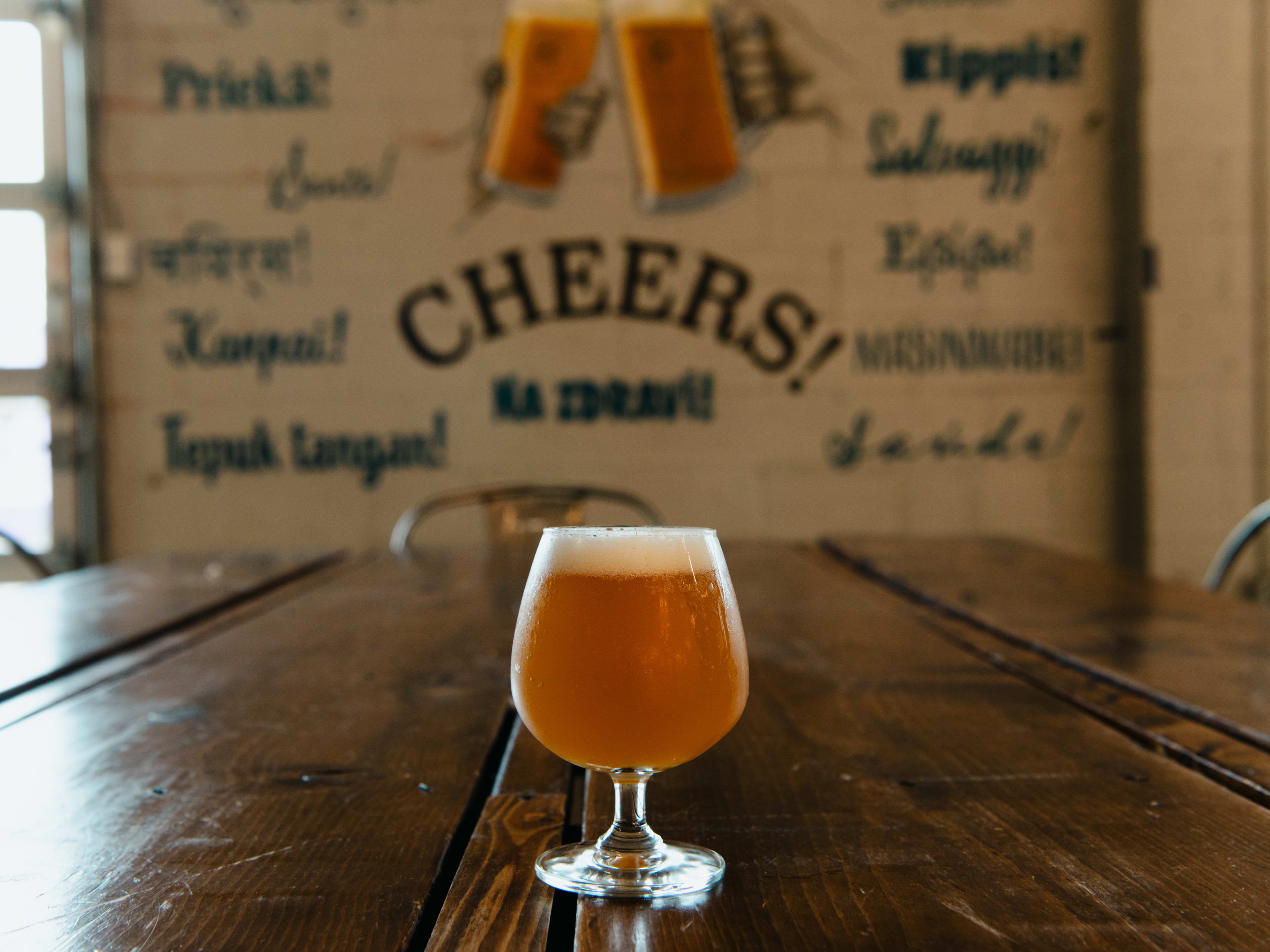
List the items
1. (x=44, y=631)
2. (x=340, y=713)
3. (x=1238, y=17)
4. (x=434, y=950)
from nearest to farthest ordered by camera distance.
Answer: (x=434, y=950) → (x=340, y=713) → (x=44, y=631) → (x=1238, y=17)

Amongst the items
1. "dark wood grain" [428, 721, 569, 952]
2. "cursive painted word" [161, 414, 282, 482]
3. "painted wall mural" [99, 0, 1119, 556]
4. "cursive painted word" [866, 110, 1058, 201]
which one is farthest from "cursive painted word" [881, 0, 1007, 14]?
"dark wood grain" [428, 721, 569, 952]

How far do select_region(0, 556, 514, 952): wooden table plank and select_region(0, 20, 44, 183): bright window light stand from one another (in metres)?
2.84

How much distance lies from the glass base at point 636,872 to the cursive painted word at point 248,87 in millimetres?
3212

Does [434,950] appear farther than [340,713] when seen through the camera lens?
No

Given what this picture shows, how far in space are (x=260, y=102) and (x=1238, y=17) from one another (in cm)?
300

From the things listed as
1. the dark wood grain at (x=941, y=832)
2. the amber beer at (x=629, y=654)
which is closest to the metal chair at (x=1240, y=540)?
the dark wood grain at (x=941, y=832)

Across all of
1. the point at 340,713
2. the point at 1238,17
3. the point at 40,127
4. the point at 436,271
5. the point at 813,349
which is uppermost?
the point at 1238,17

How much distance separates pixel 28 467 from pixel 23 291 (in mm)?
548

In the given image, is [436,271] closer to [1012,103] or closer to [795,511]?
[795,511]

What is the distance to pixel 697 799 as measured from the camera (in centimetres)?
63

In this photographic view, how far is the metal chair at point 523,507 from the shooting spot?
239 centimetres

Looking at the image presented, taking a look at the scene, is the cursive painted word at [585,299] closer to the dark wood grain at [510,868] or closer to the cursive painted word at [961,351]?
Answer: the cursive painted word at [961,351]

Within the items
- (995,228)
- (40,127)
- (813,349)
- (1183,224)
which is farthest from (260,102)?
(1183,224)

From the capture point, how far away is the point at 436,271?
328 centimetres
